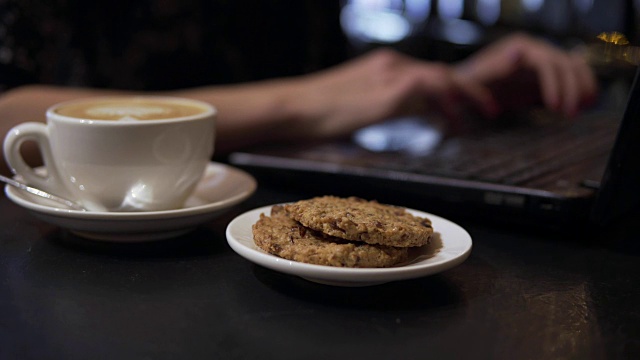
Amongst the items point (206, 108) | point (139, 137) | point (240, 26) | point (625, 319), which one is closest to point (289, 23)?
point (240, 26)

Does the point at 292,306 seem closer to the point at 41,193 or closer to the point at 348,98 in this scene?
the point at 41,193

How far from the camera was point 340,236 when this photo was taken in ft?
1.89

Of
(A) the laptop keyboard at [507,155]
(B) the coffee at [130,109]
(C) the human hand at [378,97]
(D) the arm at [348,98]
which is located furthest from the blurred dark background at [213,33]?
(A) the laptop keyboard at [507,155]

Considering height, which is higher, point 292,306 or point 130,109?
point 130,109

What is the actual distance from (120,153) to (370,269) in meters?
0.32

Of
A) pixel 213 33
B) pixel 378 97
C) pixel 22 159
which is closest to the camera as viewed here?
pixel 22 159

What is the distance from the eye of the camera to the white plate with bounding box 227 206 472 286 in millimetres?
536

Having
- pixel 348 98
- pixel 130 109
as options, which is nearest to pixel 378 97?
pixel 348 98

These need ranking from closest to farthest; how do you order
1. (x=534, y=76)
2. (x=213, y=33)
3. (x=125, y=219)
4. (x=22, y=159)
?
(x=125, y=219)
(x=22, y=159)
(x=534, y=76)
(x=213, y=33)

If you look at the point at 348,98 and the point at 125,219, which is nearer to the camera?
the point at 125,219

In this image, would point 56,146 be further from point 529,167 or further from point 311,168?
point 529,167

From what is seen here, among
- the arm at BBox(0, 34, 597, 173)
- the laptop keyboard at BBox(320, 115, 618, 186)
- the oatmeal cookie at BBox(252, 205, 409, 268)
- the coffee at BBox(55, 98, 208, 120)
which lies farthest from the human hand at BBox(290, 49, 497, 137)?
the oatmeal cookie at BBox(252, 205, 409, 268)

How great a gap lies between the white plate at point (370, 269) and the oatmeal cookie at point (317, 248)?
1cm

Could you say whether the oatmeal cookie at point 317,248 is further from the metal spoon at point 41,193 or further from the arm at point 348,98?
the arm at point 348,98
